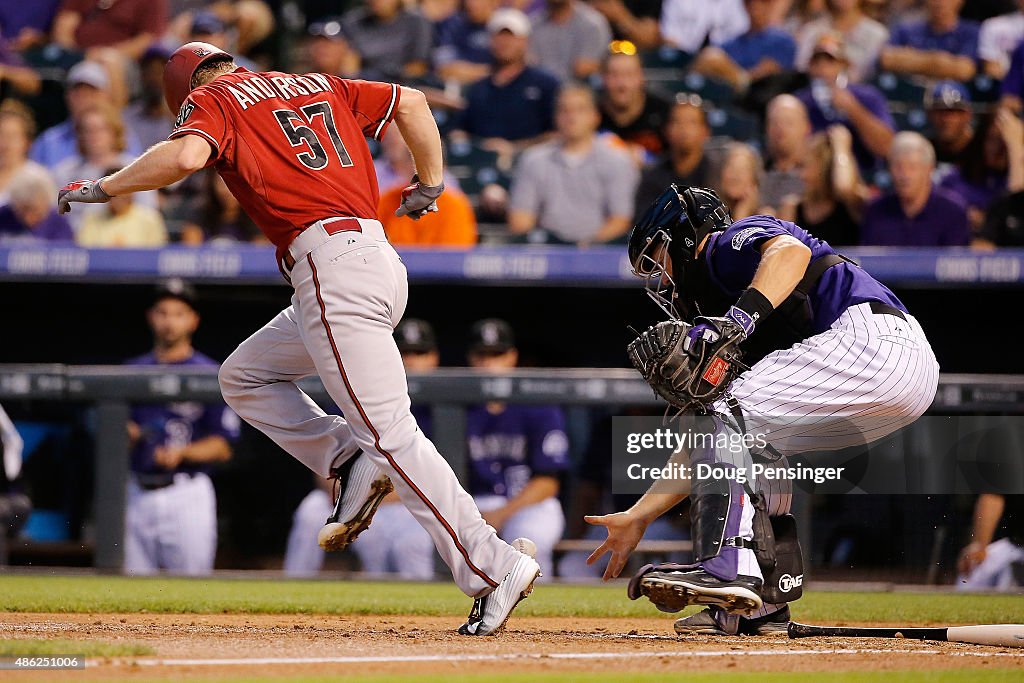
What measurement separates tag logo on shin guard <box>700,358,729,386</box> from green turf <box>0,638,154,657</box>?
1634 millimetres

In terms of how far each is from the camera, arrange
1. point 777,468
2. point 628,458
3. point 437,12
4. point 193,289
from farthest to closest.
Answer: point 437,12 < point 193,289 < point 628,458 < point 777,468

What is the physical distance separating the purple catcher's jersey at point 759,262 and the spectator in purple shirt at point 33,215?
4.87m

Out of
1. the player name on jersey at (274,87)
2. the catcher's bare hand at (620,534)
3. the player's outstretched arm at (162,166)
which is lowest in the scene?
the catcher's bare hand at (620,534)

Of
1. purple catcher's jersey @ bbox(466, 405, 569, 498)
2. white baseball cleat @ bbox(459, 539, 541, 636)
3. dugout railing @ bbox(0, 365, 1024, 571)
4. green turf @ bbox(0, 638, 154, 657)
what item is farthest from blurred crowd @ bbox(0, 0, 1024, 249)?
green turf @ bbox(0, 638, 154, 657)

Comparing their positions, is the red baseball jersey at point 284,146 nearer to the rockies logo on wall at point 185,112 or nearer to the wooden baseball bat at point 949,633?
the rockies logo on wall at point 185,112

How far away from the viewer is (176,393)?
630 cm

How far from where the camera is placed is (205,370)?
6.33 metres

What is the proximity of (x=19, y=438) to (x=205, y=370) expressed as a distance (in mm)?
945

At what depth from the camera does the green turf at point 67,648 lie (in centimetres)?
327

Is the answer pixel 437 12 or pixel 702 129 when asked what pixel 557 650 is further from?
pixel 437 12

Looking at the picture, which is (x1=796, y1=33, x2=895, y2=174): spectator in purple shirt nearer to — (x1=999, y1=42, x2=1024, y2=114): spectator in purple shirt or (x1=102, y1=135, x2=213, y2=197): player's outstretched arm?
(x1=999, y1=42, x2=1024, y2=114): spectator in purple shirt

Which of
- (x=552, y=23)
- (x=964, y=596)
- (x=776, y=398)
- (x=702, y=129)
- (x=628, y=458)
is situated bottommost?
(x=964, y=596)

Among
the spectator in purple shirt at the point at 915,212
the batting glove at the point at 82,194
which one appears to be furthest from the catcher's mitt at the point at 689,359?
the spectator in purple shirt at the point at 915,212

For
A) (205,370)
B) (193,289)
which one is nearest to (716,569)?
(205,370)
